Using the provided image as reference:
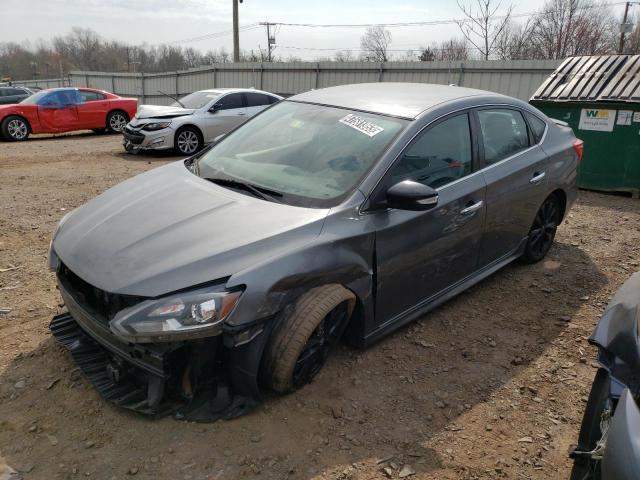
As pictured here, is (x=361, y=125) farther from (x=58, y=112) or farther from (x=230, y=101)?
(x=58, y=112)

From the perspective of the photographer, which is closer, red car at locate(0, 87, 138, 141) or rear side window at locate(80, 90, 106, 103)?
red car at locate(0, 87, 138, 141)

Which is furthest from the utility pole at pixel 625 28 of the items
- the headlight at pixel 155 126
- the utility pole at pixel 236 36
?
the headlight at pixel 155 126

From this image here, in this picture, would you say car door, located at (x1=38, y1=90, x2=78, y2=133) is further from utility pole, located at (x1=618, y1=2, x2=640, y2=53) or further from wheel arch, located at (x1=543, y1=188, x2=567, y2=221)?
utility pole, located at (x1=618, y1=2, x2=640, y2=53)

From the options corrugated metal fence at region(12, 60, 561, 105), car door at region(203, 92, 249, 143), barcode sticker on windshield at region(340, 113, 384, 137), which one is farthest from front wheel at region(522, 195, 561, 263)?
corrugated metal fence at region(12, 60, 561, 105)

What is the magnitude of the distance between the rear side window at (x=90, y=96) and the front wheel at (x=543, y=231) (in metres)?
13.6

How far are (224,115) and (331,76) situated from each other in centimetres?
731

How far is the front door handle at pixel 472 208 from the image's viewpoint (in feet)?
11.4

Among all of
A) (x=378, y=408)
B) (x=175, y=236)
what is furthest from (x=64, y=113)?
(x=378, y=408)

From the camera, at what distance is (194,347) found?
2.43 metres

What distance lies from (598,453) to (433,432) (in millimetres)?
976

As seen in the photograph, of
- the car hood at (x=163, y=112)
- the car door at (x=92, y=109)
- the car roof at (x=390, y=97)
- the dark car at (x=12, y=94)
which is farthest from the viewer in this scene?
the dark car at (x=12, y=94)

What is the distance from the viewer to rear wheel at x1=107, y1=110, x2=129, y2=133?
49.5ft

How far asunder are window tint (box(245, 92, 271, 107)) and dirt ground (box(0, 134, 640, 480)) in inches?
318

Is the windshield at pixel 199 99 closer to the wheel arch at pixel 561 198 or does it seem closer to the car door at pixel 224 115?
the car door at pixel 224 115
